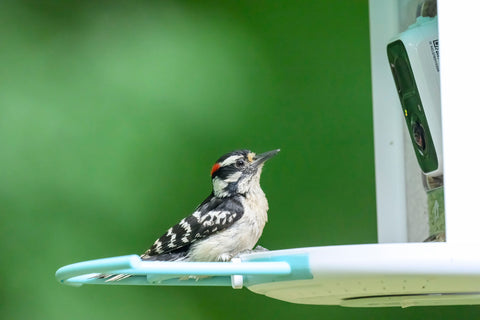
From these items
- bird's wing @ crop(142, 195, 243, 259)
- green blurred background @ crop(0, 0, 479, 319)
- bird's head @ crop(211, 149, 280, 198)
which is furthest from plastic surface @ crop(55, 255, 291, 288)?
green blurred background @ crop(0, 0, 479, 319)

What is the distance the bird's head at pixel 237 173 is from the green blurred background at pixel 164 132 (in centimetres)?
91

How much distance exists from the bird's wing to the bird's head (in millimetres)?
166

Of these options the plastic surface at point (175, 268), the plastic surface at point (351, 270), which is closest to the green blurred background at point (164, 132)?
the plastic surface at point (351, 270)

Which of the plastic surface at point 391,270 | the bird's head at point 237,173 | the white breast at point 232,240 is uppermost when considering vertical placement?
the bird's head at point 237,173

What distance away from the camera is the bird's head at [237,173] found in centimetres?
348

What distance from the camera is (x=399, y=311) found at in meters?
4.17

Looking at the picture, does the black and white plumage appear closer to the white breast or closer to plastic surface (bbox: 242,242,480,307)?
the white breast

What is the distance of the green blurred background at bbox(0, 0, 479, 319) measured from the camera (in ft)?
14.6

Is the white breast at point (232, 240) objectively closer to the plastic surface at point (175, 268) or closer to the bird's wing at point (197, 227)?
the bird's wing at point (197, 227)

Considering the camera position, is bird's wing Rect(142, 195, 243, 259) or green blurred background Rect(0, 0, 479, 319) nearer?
bird's wing Rect(142, 195, 243, 259)

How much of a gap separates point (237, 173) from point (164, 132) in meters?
1.24

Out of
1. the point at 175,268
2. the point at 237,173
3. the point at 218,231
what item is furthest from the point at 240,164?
the point at 175,268

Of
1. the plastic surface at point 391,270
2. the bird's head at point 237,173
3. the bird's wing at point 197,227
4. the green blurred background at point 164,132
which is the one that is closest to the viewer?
the plastic surface at point 391,270

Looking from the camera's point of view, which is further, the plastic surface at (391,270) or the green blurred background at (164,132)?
the green blurred background at (164,132)
